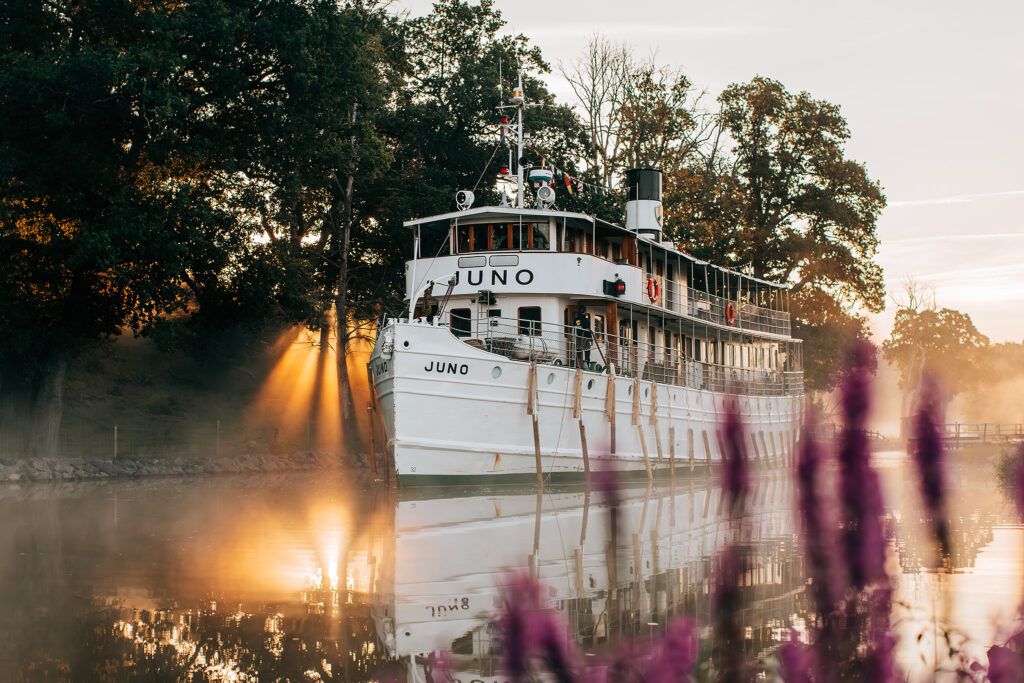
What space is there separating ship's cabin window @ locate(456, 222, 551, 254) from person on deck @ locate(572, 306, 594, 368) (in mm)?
1850

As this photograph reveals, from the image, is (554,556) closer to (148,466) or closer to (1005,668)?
(1005,668)

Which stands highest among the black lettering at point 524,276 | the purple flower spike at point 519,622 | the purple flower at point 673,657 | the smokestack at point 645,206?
the smokestack at point 645,206

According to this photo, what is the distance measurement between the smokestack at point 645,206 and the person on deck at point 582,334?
837 centimetres

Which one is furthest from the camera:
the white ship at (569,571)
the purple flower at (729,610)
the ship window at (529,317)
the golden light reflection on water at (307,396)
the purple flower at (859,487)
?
the golden light reflection on water at (307,396)

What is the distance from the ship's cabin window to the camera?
2867 cm

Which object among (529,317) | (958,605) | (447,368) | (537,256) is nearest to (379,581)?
(958,605)

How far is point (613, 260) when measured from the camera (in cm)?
3147

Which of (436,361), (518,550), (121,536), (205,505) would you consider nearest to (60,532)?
(121,536)

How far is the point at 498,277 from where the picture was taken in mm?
28250

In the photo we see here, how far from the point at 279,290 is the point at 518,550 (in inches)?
867

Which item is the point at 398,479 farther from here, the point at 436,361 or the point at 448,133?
the point at 448,133

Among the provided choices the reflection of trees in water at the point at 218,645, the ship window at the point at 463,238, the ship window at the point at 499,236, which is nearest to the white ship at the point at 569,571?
the reflection of trees in water at the point at 218,645

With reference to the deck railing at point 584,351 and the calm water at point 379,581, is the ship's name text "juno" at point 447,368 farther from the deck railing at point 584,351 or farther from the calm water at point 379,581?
the calm water at point 379,581

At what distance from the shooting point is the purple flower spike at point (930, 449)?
2799 mm
